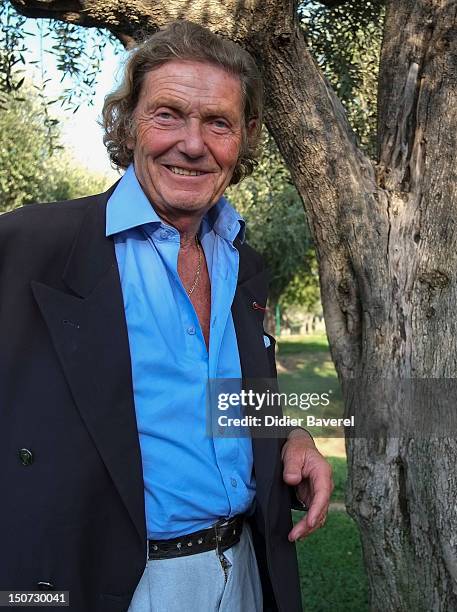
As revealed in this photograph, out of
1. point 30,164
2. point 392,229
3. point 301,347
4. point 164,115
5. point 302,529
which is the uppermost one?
point 30,164

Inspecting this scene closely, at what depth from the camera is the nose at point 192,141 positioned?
225 cm

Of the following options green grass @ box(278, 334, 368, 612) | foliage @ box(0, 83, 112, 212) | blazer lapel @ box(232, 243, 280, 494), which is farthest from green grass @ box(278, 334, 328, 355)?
blazer lapel @ box(232, 243, 280, 494)

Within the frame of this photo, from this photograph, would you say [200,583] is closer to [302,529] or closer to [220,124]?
[302,529]

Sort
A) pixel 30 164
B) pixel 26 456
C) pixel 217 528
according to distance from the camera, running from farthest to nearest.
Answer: pixel 30 164 → pixel 217 528 → pixel 26 456

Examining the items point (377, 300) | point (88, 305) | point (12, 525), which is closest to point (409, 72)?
point (377, 300)

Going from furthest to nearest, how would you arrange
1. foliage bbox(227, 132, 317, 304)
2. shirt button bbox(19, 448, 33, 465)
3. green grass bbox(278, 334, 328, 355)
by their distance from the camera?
green grass bbox(278, 334, 328, 355) < foliage bbox(227, 132, 317, 304) < shirt button bbox(19, 448, 33, 465)

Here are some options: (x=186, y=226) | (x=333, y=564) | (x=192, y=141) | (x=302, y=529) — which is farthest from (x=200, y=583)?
(x=333, y=564)

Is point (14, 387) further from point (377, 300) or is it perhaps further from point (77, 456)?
point (377, 300)

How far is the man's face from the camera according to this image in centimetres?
227

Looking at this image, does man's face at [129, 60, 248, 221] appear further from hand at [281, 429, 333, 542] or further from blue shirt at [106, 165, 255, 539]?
hand at [281, 429, 333, 542]

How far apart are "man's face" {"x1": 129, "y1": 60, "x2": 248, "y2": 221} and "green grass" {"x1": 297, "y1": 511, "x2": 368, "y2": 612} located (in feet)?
15.4

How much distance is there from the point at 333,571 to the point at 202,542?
5076mm

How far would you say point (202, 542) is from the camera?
2.15 metres

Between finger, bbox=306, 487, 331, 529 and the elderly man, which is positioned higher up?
the elderly man
